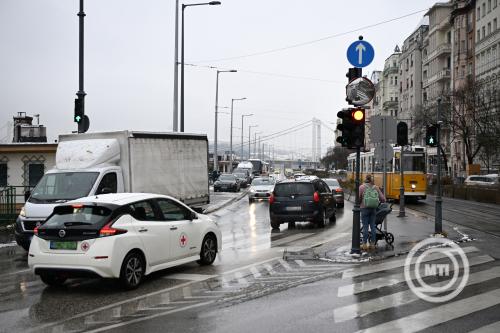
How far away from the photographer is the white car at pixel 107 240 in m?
8.93

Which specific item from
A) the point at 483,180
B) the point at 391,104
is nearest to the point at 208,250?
the point at 483,180

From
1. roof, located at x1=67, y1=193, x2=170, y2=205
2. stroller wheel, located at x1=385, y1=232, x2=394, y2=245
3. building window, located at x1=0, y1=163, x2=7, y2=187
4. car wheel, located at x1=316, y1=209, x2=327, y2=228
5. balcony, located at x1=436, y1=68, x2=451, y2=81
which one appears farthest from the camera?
balcony, located at x1=436, y1=68, x2=451, y2=81

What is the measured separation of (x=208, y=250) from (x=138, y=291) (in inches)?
102

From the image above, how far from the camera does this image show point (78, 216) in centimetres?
936

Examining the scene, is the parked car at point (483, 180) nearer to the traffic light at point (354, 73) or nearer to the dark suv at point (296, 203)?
the dark suv at point (296, 203)

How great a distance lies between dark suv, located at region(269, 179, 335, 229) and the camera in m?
18.9

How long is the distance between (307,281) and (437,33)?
75.5 meters

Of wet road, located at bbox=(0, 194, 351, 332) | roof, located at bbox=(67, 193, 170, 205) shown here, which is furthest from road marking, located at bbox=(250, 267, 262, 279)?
roof, located at bbox=(67, 193, 170, 205)

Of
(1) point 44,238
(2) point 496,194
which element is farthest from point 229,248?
(2) point 496,194

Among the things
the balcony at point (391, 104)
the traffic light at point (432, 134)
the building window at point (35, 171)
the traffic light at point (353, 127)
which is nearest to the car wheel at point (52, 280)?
the traffic light at point (353, 127)

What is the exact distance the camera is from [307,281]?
392 inches

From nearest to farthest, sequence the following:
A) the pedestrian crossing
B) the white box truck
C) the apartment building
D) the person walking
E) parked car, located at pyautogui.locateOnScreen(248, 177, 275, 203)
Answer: the pedestrian crossing, the person walking, the white box truck, parked car, located at pyautogui.locateOnScreen(248, 177, 275, 203), the apartment building

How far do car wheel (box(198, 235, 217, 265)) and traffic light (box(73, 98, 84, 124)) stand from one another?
9246mm

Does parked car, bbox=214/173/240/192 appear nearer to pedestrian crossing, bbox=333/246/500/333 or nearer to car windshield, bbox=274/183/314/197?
car windshield, bbox=274/183/314/197
